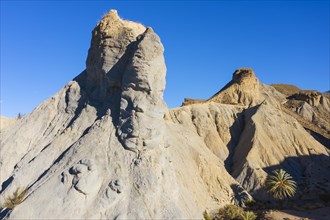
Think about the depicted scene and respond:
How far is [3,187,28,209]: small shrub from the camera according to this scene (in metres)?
23.0

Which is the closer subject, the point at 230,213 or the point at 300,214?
the point at 230,213

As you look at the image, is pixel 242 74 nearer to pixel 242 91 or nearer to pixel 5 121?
pixel 242 91

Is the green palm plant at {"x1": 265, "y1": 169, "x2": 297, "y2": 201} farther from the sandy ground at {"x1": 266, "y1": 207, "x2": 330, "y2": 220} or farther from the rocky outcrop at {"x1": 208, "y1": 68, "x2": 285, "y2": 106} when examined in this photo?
the rocky outcrop at {"x1": 208, "y1": 68, "x2": 285, "y2": 106}

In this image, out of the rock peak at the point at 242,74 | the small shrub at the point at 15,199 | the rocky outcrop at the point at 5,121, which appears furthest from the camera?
the rock peak at the point at 242,74

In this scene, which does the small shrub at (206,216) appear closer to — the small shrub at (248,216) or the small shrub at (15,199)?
the small shrub at (248,216)

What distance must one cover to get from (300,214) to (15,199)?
21593mm

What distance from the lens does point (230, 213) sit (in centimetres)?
2909

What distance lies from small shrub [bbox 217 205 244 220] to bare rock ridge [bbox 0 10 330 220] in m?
0.98

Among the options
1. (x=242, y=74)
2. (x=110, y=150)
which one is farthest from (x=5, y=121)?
(x=242, y=74)

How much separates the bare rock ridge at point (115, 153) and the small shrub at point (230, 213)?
3.20ft

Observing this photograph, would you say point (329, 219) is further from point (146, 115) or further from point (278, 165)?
point (146, 115)

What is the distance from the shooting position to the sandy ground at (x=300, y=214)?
3022 cm

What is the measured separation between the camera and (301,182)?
40938 millimetres

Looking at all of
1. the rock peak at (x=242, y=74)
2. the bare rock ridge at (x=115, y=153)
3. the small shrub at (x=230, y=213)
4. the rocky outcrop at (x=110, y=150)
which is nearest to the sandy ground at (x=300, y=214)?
the small shrub at (x=230, y=213)
